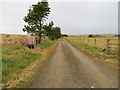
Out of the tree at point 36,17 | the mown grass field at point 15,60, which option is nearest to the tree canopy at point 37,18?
the tree at point 36,17

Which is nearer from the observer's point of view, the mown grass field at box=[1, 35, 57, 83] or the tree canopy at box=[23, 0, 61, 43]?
the mown grass field at box=[1, 35, 57, 83]

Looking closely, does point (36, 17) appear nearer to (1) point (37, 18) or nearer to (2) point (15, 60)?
(1) point (37, 18)

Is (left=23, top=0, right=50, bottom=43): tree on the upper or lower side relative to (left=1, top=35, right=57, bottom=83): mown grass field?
upper

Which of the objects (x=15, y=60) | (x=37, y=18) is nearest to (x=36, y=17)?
(x=37, y=18)

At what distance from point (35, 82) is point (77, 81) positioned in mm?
1788

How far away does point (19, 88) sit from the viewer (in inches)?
160

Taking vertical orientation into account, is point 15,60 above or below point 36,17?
below

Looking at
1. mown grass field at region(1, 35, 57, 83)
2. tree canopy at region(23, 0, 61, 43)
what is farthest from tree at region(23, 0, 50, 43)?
mown grass field at region(1, 35, 57, 83)

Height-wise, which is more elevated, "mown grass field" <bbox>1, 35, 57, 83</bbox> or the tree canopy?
the tree canopy

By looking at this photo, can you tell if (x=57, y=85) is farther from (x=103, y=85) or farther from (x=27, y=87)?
(x=103, y=85)

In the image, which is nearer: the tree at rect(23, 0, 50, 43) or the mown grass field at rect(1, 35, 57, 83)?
the mown grass field at rect(1, 35, 57, 83)

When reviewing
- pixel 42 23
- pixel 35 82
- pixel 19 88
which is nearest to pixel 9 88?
pixel 19 88

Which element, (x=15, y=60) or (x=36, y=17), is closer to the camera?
(x=15, y=60)

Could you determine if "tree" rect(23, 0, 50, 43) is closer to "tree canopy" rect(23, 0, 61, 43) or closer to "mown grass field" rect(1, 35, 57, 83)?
"tree canopy" rect(23, 0, 61, 43)
